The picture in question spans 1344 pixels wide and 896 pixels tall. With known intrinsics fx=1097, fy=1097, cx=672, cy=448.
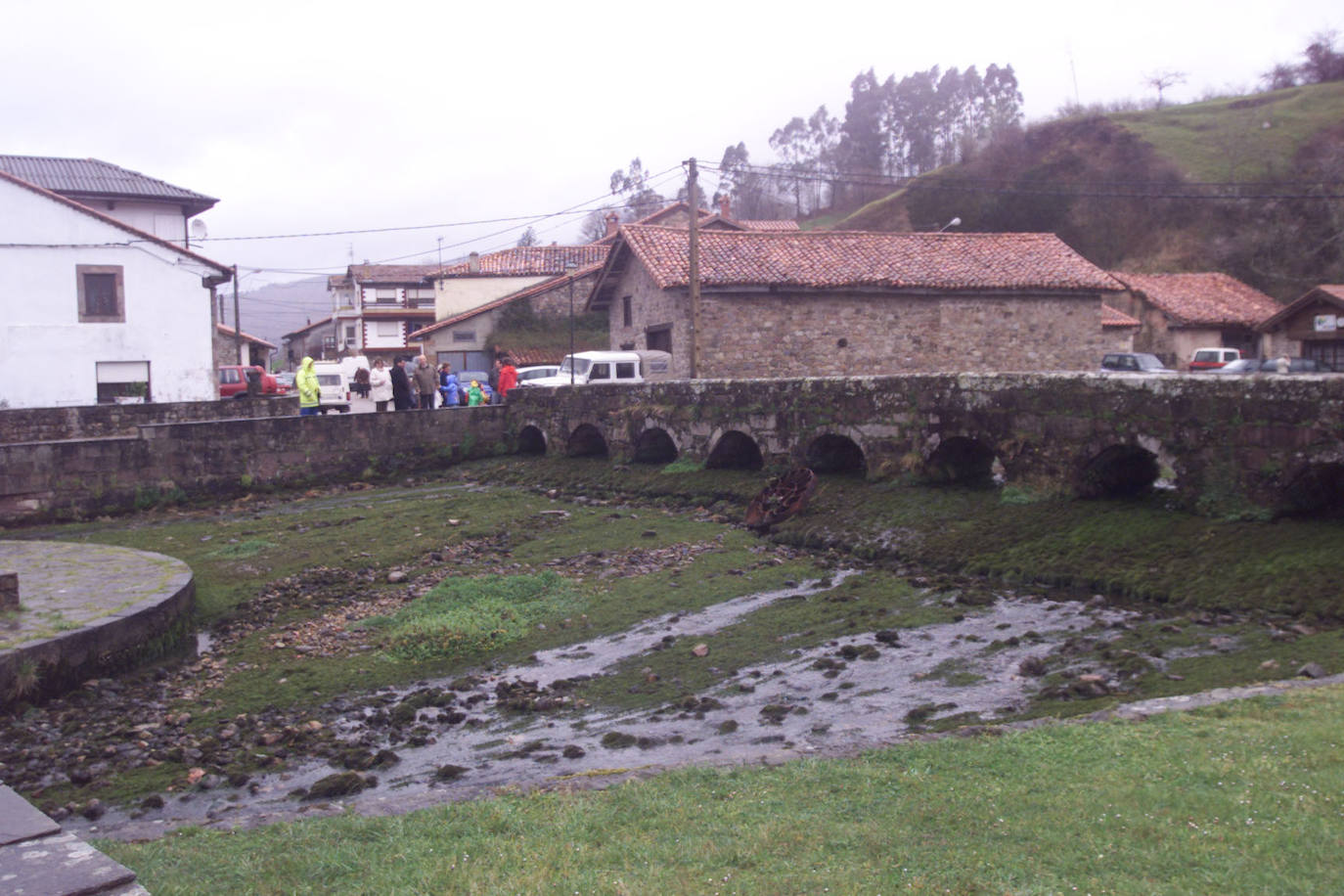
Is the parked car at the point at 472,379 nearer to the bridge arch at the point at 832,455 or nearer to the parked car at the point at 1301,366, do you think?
the bridge arch at the point at 832,455

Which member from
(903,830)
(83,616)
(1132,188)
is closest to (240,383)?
(83,616)

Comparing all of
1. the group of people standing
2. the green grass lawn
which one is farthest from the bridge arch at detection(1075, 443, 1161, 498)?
the group of people standing

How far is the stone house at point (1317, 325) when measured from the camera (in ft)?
112

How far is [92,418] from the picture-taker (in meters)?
22.8

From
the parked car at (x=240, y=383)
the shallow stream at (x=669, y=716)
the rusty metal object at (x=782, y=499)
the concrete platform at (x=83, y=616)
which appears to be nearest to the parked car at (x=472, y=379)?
the parked car at (x=240, y=383)

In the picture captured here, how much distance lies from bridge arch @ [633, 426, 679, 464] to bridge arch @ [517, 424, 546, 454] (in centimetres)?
486

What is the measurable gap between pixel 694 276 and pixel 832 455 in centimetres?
1374

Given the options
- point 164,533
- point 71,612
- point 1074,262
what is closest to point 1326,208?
point 1074,262

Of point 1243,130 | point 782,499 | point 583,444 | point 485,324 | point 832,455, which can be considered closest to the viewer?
point 782,499

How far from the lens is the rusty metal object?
1391 centimetres

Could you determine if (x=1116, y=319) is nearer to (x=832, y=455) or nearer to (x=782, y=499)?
(x=832, y=455)

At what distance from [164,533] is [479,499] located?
4738 millimetres

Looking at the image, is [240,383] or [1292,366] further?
[240,383]

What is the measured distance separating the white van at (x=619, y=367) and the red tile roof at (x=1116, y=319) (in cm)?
1661
